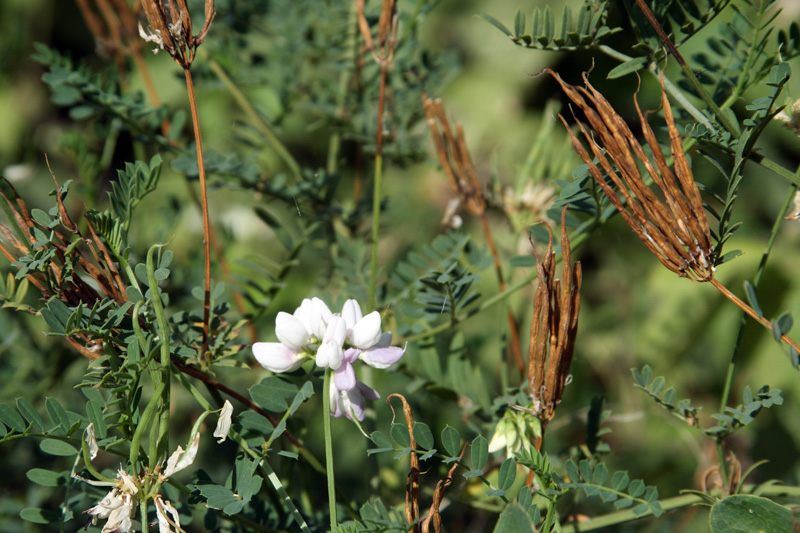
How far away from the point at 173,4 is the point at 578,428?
95cm

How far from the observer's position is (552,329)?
1.75ft

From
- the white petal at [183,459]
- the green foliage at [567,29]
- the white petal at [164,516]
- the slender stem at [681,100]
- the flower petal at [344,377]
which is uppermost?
the green foliage at [567,29]

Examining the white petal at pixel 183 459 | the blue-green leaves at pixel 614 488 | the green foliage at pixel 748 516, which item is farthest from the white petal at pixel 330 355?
the green foliage at pixel 748 516

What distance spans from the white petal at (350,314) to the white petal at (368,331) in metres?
0.01

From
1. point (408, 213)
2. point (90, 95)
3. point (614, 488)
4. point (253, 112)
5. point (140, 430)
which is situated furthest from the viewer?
point (408, 213)

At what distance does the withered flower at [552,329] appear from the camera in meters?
0.51

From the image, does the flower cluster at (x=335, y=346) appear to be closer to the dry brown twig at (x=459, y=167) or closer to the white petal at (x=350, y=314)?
the white petal at (x=350, y=314)

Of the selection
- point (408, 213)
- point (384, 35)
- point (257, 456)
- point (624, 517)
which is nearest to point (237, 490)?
point (257, 456)

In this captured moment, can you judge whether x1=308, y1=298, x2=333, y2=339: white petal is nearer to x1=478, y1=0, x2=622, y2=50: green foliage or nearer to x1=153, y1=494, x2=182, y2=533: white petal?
x1=153, y1=494, x2=182, y2=533: white petal

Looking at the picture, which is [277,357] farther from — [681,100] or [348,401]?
[681,100]

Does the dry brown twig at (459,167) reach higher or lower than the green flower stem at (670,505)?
higher

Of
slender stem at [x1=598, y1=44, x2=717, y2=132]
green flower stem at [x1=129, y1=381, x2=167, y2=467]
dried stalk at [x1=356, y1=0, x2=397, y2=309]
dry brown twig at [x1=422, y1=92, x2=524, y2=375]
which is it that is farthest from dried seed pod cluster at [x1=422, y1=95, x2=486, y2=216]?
green flower stem at [x1=129, y1=381, x2=167, y2=467]

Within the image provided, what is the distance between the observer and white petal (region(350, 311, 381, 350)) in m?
0.50

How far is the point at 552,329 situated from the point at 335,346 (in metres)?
0.18
